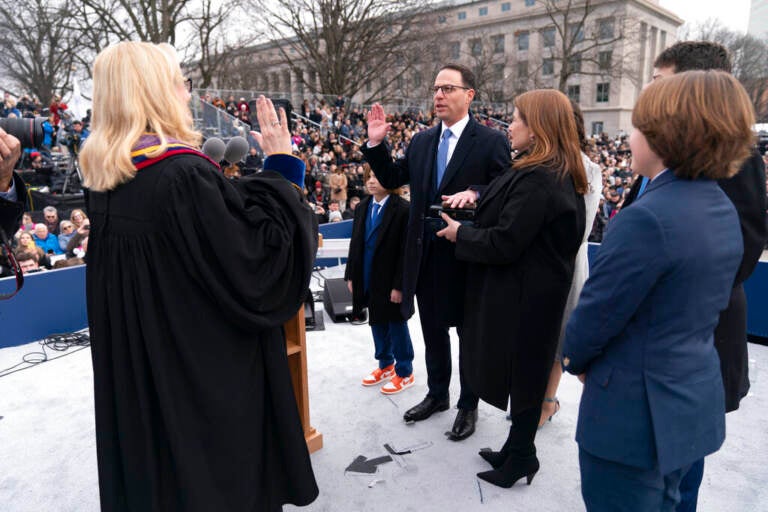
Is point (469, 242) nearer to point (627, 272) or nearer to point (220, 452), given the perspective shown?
point (627, 272)

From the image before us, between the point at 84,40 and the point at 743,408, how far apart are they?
29977mm

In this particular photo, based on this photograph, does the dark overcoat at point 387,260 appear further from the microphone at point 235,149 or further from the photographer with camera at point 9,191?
the photographer with camera at point 9,191

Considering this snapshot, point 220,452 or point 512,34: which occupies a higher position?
point 512,34

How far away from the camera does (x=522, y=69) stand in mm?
44781

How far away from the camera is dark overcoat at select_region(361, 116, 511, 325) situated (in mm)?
2844

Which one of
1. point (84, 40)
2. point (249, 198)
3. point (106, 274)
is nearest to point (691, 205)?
point (249, 198)

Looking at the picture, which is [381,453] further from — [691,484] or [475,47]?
[475,47]

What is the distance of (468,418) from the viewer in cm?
312

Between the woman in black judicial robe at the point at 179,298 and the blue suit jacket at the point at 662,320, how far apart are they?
0.98 m

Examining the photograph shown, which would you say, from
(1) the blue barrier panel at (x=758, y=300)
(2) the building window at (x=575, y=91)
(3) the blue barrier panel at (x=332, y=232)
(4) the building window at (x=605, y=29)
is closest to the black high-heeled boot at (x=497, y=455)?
(1) the blue barrier panel at (x=758, y=300)

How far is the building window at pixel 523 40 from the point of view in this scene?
47.4m

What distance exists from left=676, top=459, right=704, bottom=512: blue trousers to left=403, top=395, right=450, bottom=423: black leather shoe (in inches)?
63.1

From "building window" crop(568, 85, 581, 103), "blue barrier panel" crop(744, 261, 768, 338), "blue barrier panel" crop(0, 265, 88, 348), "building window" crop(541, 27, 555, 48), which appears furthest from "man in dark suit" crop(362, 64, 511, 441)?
"building window" crop(568, 85, 581, 103)

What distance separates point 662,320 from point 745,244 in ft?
2.32
